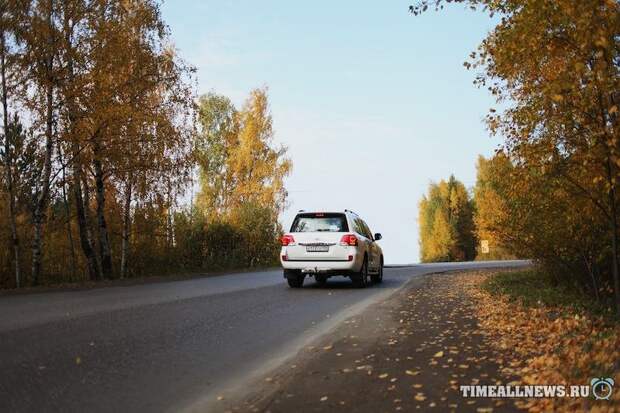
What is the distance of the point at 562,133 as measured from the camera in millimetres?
11102

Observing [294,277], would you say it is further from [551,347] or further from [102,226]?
[102,226]

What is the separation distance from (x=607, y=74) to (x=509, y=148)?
3.10m

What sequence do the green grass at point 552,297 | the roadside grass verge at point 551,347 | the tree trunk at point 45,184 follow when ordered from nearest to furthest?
the roadside grass verge at point 551,347 → the green grass at point 552,297 → the tree trunk at point 45,184

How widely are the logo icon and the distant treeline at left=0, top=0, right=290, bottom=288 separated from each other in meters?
19.1

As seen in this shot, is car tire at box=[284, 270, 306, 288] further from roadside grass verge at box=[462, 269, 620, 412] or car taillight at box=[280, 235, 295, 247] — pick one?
roadside grass verge at box=[462, 269, 620, 412]

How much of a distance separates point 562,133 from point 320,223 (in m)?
7.10

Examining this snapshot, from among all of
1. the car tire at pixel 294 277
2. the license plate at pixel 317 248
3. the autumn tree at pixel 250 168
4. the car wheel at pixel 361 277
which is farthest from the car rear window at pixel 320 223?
the autumn tree at pixel 250 168

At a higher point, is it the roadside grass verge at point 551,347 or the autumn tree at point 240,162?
the autumn tree at point 240,162

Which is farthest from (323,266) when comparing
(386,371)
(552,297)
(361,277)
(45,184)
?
(45,184)

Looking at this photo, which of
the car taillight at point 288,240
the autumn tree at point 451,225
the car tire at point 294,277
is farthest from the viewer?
the autumn tree at point 451,225

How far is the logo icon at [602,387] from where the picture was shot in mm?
4617

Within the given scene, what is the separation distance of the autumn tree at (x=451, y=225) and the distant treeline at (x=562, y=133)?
79287 mm

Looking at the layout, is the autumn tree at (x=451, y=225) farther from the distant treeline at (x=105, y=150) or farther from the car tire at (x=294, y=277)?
the car tire at (x=294, y=277)

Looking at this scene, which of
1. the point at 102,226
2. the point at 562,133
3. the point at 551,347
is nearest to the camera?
the point at 551,347
